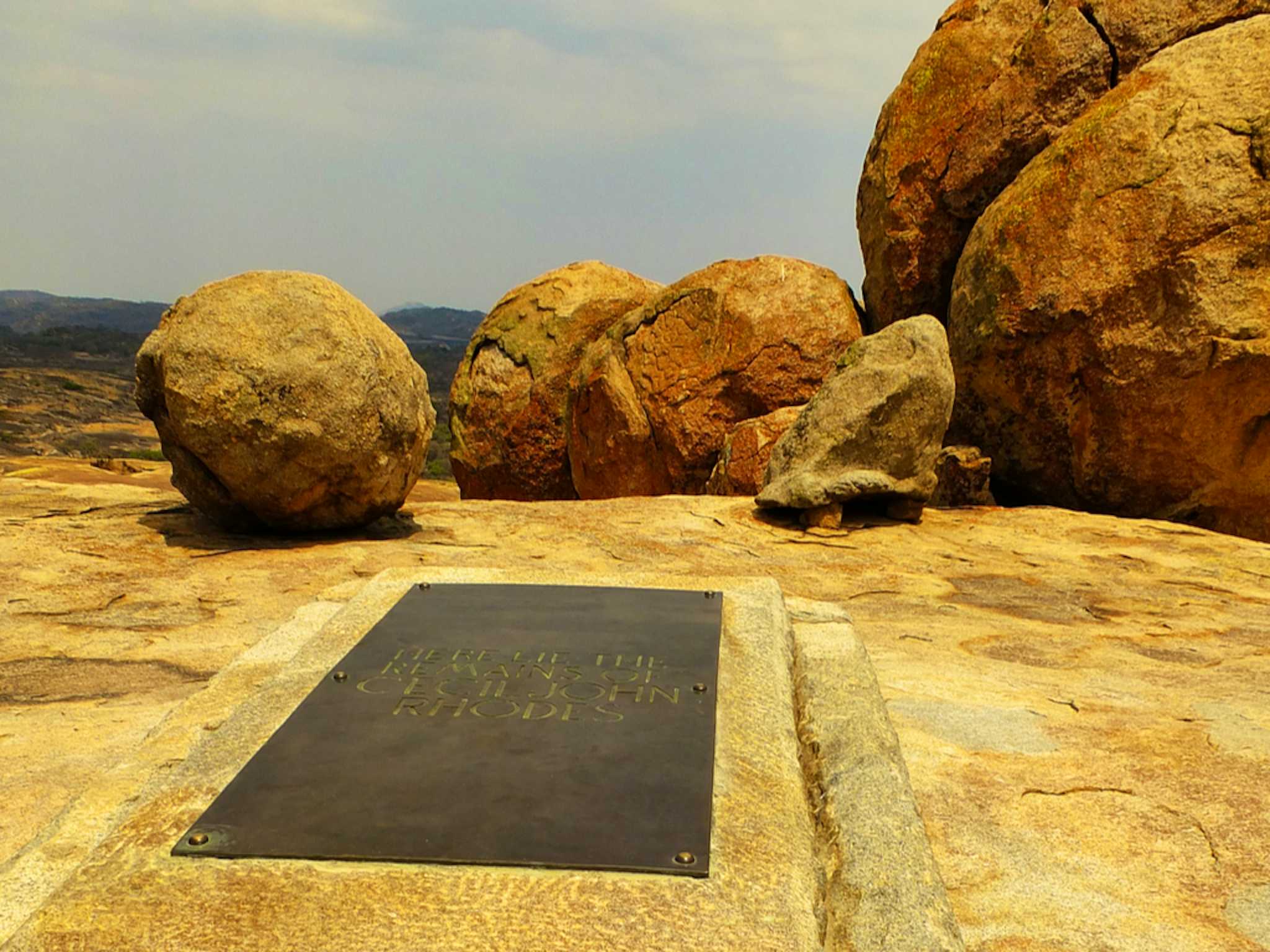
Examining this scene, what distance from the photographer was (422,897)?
163 centimetres

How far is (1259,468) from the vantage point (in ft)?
21.3

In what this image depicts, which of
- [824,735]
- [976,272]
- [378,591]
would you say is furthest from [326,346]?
[976,272]

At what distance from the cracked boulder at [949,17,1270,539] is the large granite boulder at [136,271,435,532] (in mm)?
4136

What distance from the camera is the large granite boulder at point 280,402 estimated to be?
4.79m

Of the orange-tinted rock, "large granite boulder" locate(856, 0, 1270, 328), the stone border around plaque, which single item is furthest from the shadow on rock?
"large granite boulder" locate(856, 0, 1270, 328)

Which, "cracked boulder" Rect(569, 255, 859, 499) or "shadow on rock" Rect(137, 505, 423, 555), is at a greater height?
"cracked boulder" Rect(569, 255, 859, 499)

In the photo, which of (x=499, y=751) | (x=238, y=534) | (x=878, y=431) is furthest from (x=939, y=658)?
(x=238, y=534)

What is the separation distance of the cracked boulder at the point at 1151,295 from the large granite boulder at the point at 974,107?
21.8 inches

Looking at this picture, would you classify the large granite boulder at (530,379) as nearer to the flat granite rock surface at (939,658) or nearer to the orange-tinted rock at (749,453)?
the orange-tinted rock at (749,453)

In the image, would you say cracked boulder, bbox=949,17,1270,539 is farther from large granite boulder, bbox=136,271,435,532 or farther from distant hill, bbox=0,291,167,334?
distant hill, bbox=0,291,167,334

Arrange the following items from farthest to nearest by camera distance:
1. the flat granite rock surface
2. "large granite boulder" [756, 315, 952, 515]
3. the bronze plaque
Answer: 1. "large granite boulder" [756, 315, 952, 515]
2. the flat granite rock surface
3. the bronze plaque

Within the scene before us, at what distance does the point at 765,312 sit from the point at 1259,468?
3.56 metres

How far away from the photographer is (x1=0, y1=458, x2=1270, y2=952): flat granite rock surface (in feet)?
6.62

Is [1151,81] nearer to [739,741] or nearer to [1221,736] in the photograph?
[1221,736]
